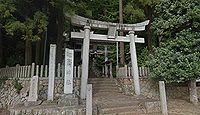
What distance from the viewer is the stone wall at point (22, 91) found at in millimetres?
8751

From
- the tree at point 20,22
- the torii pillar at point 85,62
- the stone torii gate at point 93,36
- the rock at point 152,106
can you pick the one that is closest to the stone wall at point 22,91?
the torii pillar at point 85,62

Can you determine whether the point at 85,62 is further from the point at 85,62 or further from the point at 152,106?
the point at 152,106

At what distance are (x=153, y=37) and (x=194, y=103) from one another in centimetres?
618

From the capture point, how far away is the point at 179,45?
9.91 metres

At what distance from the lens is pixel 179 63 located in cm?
933

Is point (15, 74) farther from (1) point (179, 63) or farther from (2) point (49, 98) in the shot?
(1) point (179, 63)

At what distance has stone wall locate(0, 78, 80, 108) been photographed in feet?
28.7

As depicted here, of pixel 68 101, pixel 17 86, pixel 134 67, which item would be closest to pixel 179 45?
pixel 134 67

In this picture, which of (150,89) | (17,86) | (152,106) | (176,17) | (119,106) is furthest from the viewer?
(150,89)

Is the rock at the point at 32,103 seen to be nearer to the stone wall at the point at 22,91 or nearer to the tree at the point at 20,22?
the stone wall at the point at 22,91

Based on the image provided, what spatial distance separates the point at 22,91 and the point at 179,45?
7780 millimetres

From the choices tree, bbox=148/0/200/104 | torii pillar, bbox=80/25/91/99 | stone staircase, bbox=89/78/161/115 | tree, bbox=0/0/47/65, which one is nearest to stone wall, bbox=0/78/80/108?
torii pillar, bbox=80/25/91/99

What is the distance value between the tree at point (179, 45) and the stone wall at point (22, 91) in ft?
13.9

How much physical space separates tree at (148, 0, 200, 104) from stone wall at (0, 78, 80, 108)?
13.9 feet
